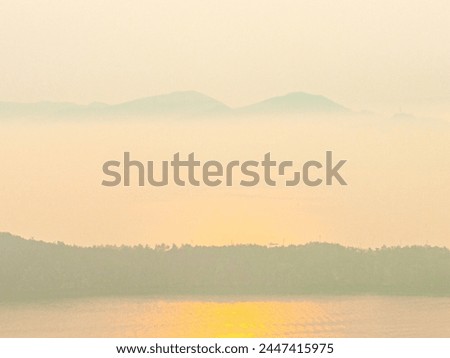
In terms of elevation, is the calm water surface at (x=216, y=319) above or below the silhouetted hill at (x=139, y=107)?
below

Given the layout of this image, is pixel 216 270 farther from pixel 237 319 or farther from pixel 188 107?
pixel 188 107

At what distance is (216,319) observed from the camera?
4867mm

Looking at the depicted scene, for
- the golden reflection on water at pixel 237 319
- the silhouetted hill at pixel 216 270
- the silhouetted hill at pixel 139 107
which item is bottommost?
the golden reflection on water at pixel 237 319

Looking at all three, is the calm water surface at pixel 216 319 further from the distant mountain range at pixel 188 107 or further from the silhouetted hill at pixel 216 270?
the distant mountain range at pixel 188 107

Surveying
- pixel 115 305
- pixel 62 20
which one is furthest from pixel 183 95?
pixel 115 305

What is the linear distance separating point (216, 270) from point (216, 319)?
19 cm

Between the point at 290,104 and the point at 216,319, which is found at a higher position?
the point at 290,104

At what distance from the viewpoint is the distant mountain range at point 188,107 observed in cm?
489

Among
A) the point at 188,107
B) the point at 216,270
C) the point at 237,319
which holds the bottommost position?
the point at 237,319

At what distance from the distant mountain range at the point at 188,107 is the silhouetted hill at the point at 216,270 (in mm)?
536

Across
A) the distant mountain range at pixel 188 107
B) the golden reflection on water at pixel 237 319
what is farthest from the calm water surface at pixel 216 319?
the distant mountain range at pixel 188 107

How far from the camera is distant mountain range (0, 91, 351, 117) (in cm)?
489

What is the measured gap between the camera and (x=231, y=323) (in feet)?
16.0

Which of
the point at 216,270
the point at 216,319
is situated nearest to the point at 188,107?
the point at 216,270
